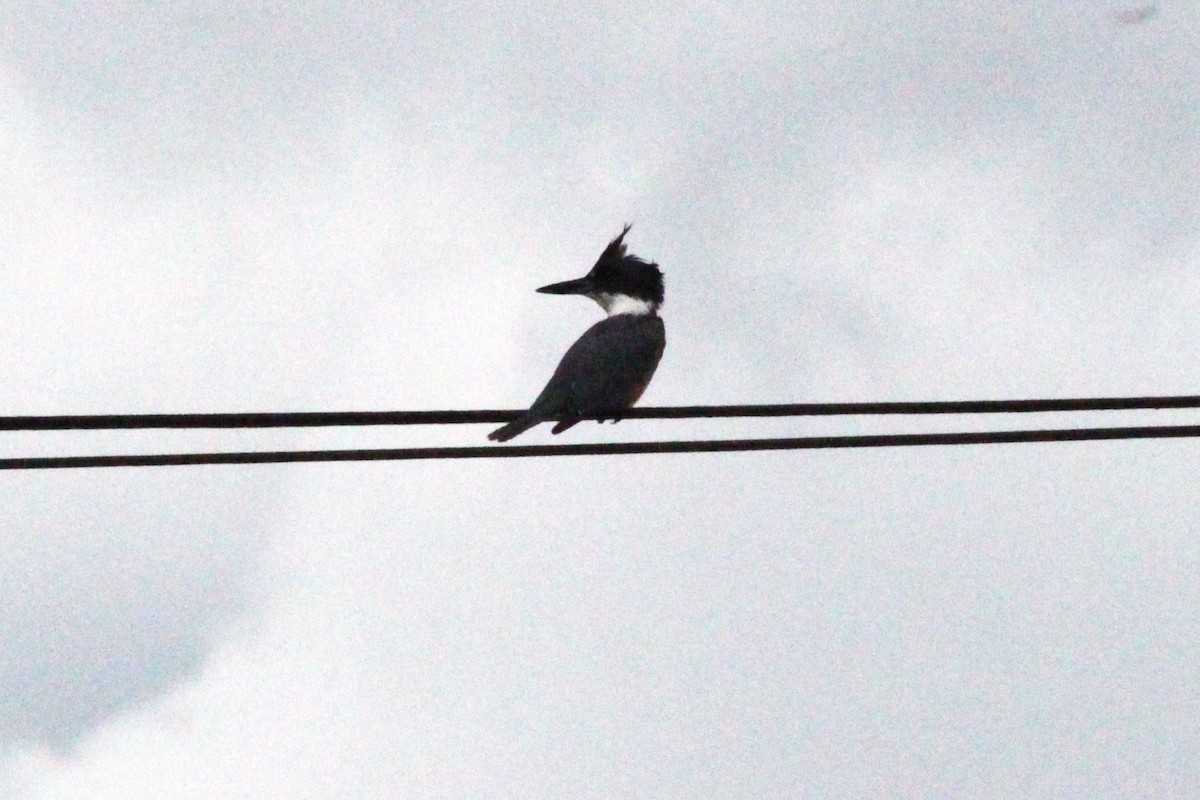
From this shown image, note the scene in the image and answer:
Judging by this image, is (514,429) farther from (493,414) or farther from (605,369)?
(493,414)

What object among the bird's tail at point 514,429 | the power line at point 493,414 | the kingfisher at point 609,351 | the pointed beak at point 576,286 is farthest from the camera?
the pointed beak at point 576,286

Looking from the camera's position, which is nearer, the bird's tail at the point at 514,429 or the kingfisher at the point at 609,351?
the bird's tail at the point at 514,429

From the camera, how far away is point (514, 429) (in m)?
8.02

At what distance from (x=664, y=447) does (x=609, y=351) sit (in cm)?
361

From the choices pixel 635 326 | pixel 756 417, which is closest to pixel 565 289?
pixel 635 326

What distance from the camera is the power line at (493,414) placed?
5.19 meters

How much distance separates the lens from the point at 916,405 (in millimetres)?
5879

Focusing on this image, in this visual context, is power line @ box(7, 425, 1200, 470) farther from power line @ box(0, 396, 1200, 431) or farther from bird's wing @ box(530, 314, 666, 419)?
bird's wing @ box(530, 314, 666, 419)

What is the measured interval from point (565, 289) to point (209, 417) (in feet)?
21.3

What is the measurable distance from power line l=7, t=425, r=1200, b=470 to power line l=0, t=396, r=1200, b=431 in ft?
0.32

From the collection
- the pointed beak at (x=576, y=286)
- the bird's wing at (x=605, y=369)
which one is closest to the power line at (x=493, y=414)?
the bird's wing at (x=605, y=369)

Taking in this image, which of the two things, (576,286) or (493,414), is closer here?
(493,414)

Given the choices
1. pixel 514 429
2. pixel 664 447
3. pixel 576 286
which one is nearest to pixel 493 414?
pixel 664 447

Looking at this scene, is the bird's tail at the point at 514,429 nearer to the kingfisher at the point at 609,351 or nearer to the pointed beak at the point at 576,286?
the kingfisher at the point at 609,351
